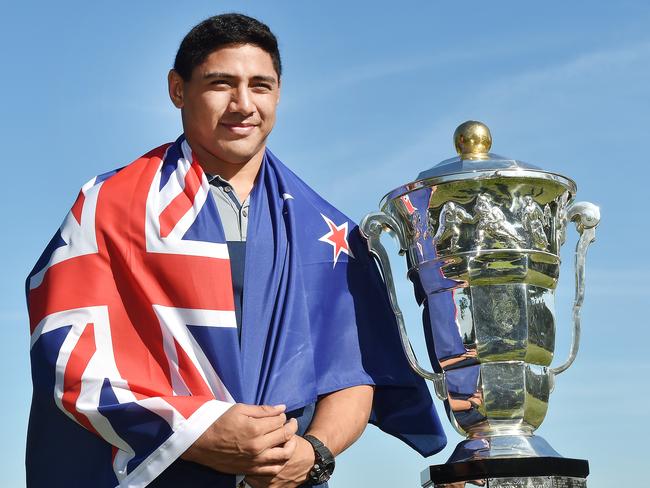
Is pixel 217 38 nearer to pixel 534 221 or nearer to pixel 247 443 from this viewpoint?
pixel 534 221

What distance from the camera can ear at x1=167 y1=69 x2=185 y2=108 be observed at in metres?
3.67

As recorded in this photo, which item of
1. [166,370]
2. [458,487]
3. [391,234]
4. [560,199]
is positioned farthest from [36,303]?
[560,199]

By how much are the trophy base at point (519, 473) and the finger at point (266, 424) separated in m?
0.62

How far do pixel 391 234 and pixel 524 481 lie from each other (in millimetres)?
983

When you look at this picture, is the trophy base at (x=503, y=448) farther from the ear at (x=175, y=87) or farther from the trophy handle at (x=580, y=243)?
the ear at (x=175, y=87)

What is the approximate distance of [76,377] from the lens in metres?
3.15

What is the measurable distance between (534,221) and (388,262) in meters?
0.52

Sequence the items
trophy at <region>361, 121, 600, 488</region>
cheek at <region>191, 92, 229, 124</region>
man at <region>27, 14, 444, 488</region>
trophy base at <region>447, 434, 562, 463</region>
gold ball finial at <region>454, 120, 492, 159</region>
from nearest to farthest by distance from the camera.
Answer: man at <region>27, 14, 444, 488</region> → trophy base at <region>447, 434, 562, 463</region> → trophy at <region>361, 121, 600, 488</region> → cheek at <region>191, 92, 229, 124</region> → gold ball finial at <region>454, 120, 492, 159</region>

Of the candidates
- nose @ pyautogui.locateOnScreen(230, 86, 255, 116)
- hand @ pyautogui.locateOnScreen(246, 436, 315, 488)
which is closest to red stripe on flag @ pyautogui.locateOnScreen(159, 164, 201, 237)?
nose @ pyautogui.locateOnScreen(230, 86, 255, 116)

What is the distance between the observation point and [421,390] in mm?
3695

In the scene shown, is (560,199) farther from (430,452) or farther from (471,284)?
(430,452)

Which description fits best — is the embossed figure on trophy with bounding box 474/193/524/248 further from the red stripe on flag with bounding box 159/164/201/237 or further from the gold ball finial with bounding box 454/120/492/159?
the red stripe on flag with bounding box 159/164/201/237

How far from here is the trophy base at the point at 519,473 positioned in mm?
3193

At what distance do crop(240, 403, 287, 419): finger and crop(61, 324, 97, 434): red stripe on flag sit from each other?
49 cm
